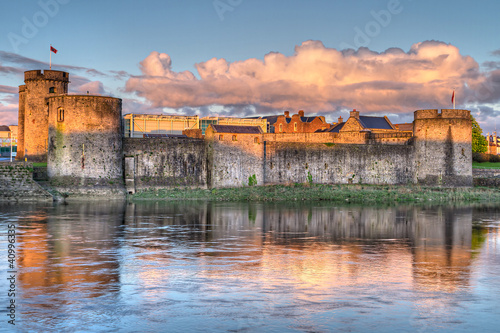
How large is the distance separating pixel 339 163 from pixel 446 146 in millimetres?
6490

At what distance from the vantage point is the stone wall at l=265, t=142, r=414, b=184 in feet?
111

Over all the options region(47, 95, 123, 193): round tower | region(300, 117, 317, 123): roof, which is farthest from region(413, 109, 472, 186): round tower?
region(300, 117, 317, 123): roof

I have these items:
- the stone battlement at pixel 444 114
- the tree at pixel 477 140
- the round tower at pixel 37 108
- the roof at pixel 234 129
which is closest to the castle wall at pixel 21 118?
the round tower at pixel 37 108

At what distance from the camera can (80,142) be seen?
95.8 ft

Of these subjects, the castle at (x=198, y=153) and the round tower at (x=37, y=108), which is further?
the round tower at (x=37, y=108)

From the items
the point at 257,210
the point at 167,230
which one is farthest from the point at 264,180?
the point at 167,230

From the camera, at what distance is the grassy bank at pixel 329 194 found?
29656mm

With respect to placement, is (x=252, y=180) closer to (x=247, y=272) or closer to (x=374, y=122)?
(x=247, y=272)

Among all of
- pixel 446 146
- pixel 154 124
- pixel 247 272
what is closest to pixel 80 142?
pixel 247 272

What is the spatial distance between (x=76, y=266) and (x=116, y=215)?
32.2 feet

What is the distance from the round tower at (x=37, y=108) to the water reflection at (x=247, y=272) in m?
15.6

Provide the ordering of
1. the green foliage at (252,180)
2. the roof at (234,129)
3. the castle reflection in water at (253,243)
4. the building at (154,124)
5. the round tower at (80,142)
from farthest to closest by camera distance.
→ the building at (154,124)
the green foliage at (252,180)
the roof at (234,129)
the round tower at (80,142)
the castle reflection in water at (253,243)

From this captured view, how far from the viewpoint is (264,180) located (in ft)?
110

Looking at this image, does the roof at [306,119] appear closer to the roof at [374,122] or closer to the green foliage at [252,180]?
the roof at [374,122]
